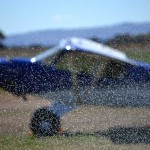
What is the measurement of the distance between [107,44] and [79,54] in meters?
0.37

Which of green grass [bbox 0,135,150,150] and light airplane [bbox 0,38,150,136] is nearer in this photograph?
green grass [bbox 0,135,150,150]

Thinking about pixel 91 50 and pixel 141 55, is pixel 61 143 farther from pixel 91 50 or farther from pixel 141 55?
pixel 91 50

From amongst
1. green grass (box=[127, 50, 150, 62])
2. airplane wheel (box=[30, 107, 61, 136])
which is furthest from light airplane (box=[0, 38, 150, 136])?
green grass (box=[127, 50, 150, 62])

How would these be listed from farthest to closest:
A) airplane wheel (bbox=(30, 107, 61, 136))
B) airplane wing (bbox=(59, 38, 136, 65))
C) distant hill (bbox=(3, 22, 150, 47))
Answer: airplane wheel (bbox=(30, 107, 61, 136)), airplane wing (bbox=(59, 38, 136, 65)), distant hill (bbox=(3, 22, 150, 47))

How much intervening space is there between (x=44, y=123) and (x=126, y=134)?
27cm

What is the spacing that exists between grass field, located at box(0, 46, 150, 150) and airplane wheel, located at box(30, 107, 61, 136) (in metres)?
0.03

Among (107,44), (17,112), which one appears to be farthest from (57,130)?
(107,44)

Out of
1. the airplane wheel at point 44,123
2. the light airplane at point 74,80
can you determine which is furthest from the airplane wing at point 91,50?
the airplane wheel at point 44,123

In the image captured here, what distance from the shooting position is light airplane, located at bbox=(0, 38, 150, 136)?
98 cm

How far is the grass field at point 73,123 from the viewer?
78 centimetres

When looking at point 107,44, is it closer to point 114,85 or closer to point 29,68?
point 114,85

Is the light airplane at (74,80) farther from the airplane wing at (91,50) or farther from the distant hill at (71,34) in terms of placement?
the distant hill at (71,34)

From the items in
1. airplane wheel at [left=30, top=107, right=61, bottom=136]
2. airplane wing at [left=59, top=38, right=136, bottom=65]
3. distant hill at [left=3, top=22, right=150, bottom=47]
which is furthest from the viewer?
airplane wheel at [left=30, top=107, right=61, bottom=136]

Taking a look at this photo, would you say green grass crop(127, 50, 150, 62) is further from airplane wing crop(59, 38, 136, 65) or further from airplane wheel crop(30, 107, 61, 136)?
airplane wheel crop(30, 107, 61, 136)
